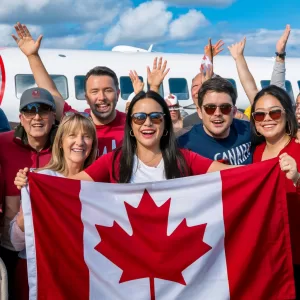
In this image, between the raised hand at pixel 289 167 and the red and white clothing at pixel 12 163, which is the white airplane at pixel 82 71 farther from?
the raised hand at pixel 289 167

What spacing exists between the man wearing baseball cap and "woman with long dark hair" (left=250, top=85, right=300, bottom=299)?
1857 mm

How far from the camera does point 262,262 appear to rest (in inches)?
161

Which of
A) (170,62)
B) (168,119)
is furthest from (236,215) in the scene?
(170,62)

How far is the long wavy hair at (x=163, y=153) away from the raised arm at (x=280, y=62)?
239cm

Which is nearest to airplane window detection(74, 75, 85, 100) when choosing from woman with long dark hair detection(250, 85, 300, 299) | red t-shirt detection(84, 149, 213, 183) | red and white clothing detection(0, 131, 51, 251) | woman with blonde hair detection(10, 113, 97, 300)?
red and white clothing detection(0, 131, 51, 251)

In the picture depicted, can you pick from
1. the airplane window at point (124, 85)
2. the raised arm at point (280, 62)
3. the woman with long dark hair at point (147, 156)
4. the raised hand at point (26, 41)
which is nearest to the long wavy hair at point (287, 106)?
the woman with long dark hair at point (147, 156)

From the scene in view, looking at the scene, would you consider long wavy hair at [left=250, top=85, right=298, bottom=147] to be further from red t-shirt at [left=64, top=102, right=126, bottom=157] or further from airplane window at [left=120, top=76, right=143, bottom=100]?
airplane window at [left=120, top=76, right=143, bottom=100]

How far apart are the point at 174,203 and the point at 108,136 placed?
1585mm

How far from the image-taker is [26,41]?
246 inches

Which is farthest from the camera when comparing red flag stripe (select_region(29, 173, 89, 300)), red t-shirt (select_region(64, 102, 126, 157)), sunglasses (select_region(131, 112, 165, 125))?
red t-shirt (select_region(64, 102, 126, 157))

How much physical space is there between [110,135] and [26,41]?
5.55ft

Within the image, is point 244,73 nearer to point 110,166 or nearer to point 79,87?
point 110,166

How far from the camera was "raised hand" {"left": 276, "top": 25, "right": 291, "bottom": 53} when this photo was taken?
6.85 meters

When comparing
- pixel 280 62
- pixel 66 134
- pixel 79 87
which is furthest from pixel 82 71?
pixel 66 134
